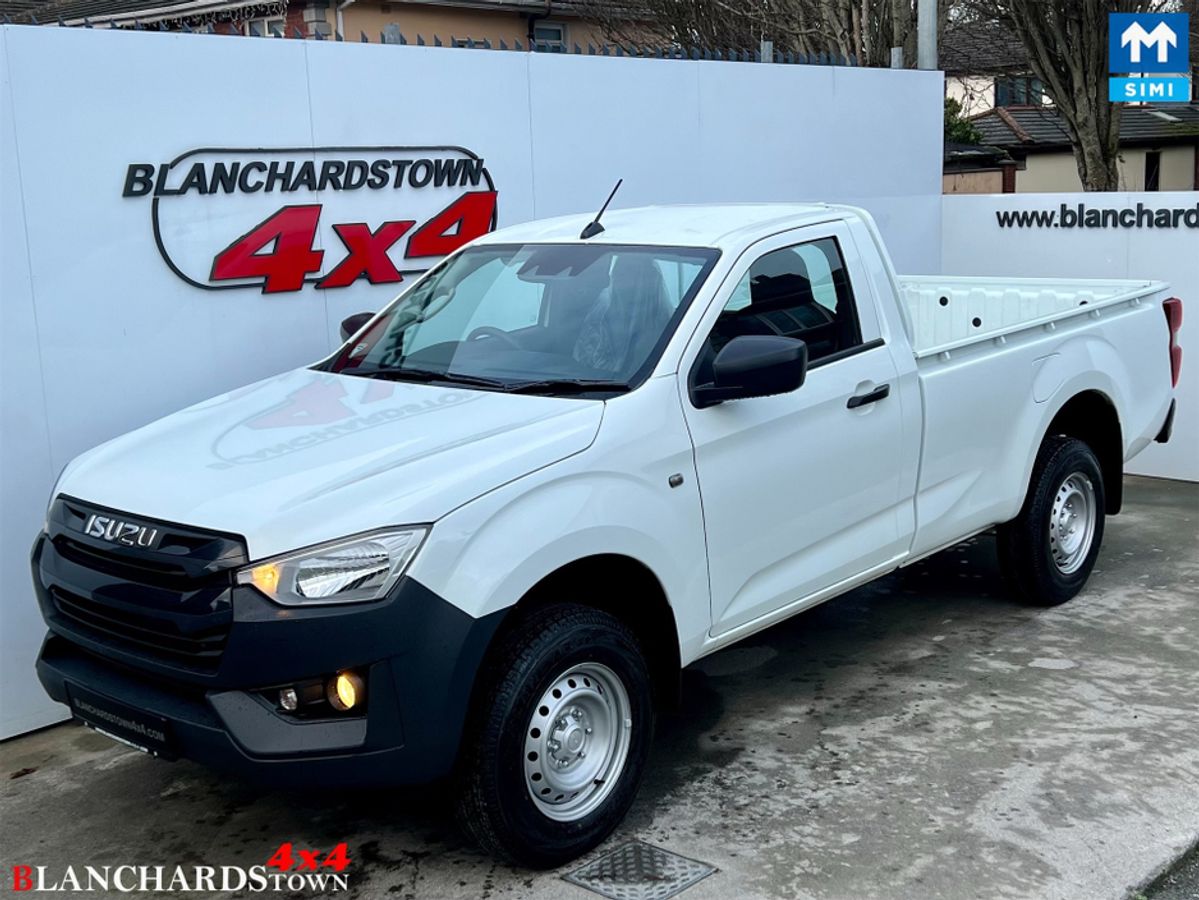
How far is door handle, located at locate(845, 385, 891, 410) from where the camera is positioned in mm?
5203

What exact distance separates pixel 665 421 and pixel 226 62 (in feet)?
10.7

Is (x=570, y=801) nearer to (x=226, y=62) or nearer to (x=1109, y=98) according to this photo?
(x=226, y=62)

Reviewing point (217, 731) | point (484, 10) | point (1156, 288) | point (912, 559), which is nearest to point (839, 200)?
point (1156, 288)

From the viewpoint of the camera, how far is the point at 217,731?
374 cm

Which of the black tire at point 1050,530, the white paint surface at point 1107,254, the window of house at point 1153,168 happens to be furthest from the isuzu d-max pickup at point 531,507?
the window of house at point 1153,168

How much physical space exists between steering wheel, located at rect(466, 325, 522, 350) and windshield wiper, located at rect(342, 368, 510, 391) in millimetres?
238

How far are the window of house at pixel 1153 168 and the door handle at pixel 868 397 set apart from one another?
31.7m

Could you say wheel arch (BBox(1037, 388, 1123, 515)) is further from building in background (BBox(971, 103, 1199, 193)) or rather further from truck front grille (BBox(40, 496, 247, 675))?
building in background (BBox(971, 103, 1199, 193))

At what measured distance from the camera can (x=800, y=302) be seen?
5.26m

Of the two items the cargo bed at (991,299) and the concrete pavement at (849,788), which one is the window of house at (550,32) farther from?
the concrete pavement at (849,788)

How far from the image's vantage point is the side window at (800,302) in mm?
5004

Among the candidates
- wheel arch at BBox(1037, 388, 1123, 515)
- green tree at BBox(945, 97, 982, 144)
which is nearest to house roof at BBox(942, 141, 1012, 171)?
green tree at BBox(945, 97, 982, 144)

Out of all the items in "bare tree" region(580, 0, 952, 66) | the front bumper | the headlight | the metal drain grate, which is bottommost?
the metal drain grate

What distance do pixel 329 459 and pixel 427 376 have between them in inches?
38.5
